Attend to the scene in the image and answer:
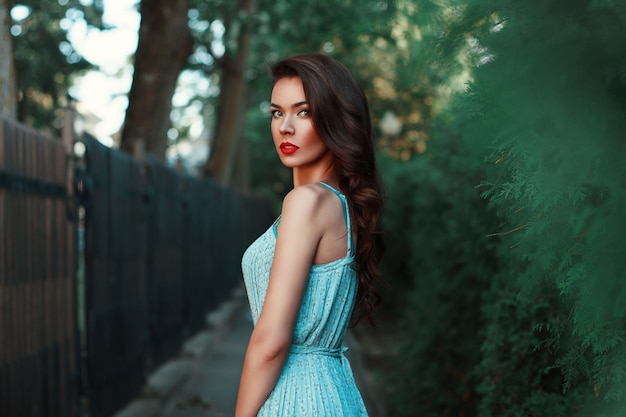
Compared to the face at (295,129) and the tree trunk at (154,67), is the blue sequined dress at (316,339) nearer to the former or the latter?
the face at (295,129)

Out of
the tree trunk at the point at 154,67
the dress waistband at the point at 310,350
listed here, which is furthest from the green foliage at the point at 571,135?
the tree trunk at the point at 154,67

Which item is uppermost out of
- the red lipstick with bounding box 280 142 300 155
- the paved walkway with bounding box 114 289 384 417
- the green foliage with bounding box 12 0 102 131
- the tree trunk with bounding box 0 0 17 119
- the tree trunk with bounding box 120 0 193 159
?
the green foliage with bounding box 12 0 102 131

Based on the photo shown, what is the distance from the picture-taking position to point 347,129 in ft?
9.46

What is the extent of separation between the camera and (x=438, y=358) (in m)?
7.22

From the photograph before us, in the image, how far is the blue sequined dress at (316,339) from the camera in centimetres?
270

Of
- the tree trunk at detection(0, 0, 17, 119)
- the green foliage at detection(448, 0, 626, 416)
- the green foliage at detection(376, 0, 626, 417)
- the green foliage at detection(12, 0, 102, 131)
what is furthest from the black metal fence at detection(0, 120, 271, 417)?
the green foliage at detection(12, 0, 102, 131)

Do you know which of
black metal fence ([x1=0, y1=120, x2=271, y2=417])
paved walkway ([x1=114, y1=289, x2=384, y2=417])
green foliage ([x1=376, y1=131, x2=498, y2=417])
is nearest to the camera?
black metal fence ([x1=0, y1=120, x2=271, y2=417])

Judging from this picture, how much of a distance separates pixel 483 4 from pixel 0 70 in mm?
4426

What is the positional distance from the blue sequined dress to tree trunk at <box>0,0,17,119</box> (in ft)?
12.2

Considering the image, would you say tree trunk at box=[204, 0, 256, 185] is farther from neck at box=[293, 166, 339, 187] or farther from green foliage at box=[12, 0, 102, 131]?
neck at box=[293, 166, 339, 187]

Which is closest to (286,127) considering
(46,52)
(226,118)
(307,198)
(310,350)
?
(307,198)

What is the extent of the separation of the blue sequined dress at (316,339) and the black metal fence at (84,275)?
2123 millimetres

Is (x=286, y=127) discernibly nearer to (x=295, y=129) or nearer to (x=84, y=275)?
(x=295, y=129)

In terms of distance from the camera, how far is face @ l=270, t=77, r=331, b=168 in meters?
2.88
